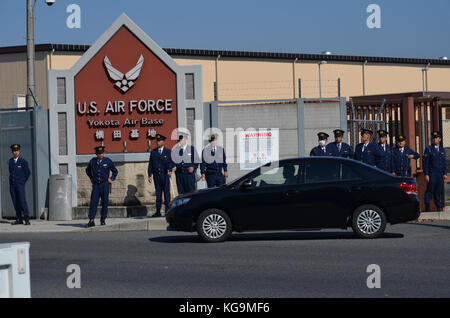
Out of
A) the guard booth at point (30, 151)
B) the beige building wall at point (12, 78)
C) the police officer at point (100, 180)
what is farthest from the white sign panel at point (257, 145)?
the beige building wall at point (12, 78)

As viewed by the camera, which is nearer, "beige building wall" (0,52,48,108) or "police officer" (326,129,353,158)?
"police officer" (326,129,353,158)

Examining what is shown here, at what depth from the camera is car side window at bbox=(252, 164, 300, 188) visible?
12766mm

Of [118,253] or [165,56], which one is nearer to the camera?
[118,253]

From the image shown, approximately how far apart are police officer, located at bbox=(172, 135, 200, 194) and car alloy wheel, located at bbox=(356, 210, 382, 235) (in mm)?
5800

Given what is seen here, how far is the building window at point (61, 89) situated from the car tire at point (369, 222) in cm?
986

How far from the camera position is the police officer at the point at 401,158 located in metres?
16.7

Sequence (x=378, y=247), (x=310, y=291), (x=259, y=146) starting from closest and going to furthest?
(x=310, y=291), (x=378, y=247), (x=259, y=146)

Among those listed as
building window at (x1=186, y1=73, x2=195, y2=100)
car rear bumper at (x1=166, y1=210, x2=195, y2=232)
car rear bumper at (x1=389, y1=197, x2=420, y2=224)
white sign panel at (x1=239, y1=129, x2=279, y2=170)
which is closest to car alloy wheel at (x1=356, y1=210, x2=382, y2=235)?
car rear bumper at (x1=389, y1=197, x2=420, y2=224)

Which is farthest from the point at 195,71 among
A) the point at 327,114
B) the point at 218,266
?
the point at 218,266

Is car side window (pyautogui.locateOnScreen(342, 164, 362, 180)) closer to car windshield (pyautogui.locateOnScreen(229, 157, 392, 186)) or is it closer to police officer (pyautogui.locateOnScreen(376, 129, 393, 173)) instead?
car windshield (pyautogui.locateOnScreen(229, 157, 392, 186))

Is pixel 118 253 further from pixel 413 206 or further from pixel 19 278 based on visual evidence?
pixel 19 278

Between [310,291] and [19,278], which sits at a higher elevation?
[19,278]

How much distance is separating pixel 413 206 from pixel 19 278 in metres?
9.95
